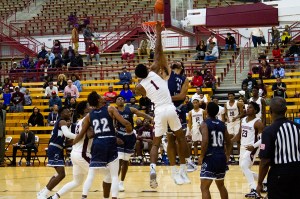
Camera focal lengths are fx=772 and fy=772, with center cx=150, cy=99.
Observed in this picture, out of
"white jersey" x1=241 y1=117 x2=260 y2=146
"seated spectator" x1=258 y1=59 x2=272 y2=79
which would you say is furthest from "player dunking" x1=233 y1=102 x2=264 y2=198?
"seated spectator" x1=258 y1=59 x2=272 y2=79

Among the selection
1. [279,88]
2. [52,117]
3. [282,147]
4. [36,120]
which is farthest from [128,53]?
A: [282,147]

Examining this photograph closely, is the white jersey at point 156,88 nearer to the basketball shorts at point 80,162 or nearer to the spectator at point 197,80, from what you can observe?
the basketball shorts at point 80,162

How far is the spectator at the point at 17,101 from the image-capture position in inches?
1188

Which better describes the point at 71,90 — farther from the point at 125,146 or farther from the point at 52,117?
the point at 125,146

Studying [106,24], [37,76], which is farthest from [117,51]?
[37,76]

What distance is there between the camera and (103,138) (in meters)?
13.7

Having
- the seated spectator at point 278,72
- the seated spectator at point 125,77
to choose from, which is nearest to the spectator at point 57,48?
the seated spectator at point 125,77

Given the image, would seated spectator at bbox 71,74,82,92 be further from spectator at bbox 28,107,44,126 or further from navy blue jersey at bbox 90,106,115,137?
navy blue jersey at bbox 90,106,115,137

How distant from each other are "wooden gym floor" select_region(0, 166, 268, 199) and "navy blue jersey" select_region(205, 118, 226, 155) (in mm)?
3884

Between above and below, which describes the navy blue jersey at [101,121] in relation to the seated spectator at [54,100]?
above

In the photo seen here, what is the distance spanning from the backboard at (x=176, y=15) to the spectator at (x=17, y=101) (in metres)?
12.7

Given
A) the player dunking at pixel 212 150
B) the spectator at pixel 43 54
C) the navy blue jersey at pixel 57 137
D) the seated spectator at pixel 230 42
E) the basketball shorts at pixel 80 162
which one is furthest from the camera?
the spectator at pixel 43 54

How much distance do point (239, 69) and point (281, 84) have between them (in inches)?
246

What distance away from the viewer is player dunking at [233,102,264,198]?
15914 mm
